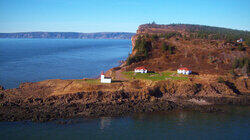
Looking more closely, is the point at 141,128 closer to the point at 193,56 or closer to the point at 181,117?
the point at 181,117

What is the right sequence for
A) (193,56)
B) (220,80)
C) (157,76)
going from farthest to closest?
(193,56), (157,76), (220,80)

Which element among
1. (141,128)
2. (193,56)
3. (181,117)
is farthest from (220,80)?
(141,128)

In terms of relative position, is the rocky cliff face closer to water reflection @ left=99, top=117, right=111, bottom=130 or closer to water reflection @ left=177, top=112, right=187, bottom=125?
water reflection @ left=177, top=112, right=187, bottom=125

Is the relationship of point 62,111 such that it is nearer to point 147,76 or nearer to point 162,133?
point 162,133

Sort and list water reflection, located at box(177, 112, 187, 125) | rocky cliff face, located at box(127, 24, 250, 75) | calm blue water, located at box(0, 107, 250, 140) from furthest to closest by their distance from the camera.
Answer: rocky cliff face, located at box(127, 24, 250, 75)
water reflection, located at box(177, 112, 187, 125)
calm blue water, located at box(0, 107, 250, 140)

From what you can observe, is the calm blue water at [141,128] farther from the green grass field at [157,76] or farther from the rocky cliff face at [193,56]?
the rocky cliff face at [193,56]

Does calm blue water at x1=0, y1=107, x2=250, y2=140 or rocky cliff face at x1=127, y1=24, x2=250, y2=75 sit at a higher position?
rocky cliff face at x1=127, y1=24, x2=250, y2=75

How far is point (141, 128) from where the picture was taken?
24.0 metres

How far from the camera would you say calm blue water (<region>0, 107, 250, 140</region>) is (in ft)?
71.7

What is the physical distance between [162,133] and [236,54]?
1554 inches

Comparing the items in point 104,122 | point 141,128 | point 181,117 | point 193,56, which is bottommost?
point 141,128

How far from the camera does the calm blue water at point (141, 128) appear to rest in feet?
71.7

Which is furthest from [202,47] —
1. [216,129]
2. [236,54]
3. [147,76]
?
[216,129]

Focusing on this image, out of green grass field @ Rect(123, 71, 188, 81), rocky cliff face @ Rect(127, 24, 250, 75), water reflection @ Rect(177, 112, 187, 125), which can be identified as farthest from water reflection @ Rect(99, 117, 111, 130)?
rocky cliff face @ Rect(127, 24, 250, 75)
